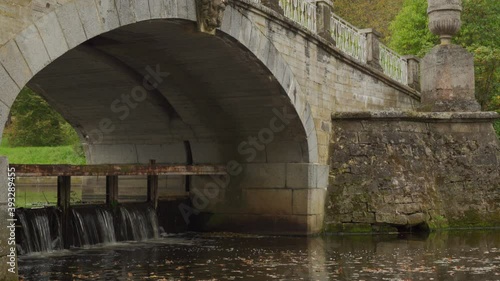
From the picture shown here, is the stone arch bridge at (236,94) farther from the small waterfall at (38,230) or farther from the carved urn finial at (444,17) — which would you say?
the small waterfall at (38,230)

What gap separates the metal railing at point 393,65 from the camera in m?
17.4

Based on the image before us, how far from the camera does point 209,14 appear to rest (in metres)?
10.6

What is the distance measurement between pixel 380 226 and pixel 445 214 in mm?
1546

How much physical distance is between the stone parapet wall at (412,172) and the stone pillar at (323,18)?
5.46 feet

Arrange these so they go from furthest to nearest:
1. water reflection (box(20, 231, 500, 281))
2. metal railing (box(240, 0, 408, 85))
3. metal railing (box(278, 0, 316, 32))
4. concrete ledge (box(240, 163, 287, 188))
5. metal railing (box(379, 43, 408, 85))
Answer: metal railing (box(379, 43, 408, 85)) < concrete ledge (box(240, 163, 287, 188)) < metal railing (box(240, 0, 408, 85)) < metal railing (box(278, 0, 316, 32)) < water reflection (box(20, 231, 500, 281))

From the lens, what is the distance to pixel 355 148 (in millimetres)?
15234

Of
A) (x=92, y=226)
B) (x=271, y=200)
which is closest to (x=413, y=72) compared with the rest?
(x=271, y=200)

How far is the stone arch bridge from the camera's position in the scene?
39.6ft

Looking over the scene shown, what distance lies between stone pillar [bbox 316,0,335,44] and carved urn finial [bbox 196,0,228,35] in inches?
175

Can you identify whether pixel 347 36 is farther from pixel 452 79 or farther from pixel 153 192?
pixel 153 192

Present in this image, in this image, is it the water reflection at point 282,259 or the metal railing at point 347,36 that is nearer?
the water reflection at point 282,259

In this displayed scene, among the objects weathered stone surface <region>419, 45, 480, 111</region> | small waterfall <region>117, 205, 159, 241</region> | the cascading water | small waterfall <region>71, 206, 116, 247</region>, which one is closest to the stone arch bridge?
weathered stone surface <region>419, 45, 480, 111</region>

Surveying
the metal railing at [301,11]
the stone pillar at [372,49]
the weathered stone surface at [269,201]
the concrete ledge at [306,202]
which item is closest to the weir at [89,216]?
the weathered stone surface at [269,201]

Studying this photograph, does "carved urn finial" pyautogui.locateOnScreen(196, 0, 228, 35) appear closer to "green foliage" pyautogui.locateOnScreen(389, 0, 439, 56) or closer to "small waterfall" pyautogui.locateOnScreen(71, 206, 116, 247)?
"small waterfall" pyautogui.locateOnScreen(71, 206, 116, 247)
